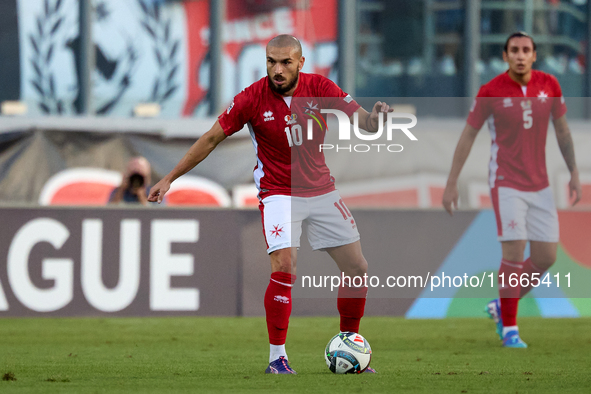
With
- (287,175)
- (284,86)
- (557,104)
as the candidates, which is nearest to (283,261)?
(287,175)

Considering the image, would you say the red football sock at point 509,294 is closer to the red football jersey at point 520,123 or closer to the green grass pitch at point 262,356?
the green grass pitch at point 262,356

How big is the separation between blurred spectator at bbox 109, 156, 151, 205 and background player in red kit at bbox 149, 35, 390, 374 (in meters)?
4.78

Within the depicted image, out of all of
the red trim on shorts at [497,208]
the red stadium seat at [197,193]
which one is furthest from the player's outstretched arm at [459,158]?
the red stadium seat at [197,193]

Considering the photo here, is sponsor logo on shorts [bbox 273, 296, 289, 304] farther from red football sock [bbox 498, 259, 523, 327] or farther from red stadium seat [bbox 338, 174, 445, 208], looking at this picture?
red stadium seat [bbox 338, 174, 445, 208]

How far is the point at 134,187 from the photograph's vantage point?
10531 mm

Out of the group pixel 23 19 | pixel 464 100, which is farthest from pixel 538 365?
pixel 23 19

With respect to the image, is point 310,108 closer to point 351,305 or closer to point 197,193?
point 351,305

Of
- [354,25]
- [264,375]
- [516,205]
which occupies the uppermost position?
[354,25]

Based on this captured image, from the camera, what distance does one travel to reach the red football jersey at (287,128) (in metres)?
5.64

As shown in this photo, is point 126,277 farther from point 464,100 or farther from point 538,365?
point 464,100

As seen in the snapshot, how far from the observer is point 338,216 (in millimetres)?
5762

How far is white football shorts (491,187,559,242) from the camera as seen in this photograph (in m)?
7.34

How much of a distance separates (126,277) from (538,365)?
4.82 meters

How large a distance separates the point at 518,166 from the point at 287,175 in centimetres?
256
